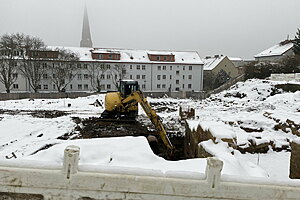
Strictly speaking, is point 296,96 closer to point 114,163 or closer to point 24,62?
point 114,163

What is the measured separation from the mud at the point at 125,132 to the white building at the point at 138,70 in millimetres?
29425

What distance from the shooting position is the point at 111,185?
2719 millimetres

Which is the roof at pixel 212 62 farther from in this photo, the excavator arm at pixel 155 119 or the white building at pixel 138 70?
the excavator arm at pixel 155 119

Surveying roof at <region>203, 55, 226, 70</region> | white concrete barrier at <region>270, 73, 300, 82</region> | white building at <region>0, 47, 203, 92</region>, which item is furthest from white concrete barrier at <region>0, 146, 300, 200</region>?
roof at <region>203, 55, 226, 70</region>

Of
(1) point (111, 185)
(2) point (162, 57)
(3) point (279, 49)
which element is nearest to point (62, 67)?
(2) point (162, 57)

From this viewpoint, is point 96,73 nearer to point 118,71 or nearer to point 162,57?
point 118,71

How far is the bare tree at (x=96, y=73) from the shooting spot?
135 ft

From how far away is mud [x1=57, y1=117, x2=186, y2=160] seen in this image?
31.3ft

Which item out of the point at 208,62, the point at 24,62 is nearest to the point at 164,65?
the point at 208,62

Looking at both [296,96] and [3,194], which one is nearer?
[3,194]

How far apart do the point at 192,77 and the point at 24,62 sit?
109 ft

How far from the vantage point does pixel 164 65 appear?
1783 inches

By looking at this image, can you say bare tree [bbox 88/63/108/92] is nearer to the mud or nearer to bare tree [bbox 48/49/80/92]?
bare tree [bbox 48/49/80/92]


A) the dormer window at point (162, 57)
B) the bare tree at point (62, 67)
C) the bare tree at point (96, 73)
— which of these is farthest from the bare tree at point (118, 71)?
the bare tree at point (62, 67)
